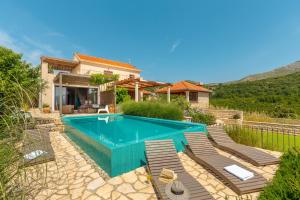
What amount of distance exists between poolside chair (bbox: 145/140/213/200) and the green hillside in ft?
71.4

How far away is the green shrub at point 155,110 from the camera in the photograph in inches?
519

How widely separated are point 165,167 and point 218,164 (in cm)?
167

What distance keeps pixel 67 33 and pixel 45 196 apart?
1050 inches

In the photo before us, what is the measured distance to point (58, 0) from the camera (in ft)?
52.9

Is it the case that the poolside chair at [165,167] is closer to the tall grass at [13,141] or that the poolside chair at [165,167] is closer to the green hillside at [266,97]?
the tall grass at [13,141]

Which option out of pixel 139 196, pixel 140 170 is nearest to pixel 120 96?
pixel 140 170

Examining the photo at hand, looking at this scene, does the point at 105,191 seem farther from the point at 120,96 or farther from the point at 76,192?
the point at 120,96

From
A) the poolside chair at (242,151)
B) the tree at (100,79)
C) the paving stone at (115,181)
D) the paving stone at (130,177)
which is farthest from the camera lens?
the tree at (100,79)

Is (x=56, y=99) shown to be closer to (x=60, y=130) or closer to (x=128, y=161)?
(x=60, y=130)

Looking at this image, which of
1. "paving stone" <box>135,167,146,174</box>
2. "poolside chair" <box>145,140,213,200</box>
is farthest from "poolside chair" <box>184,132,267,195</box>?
"paving stone" <box>135,167,146,174</box>

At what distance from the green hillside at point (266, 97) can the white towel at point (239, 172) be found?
20724 mm

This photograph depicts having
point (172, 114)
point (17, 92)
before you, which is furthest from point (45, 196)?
point (172, 114)

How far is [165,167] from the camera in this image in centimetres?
482

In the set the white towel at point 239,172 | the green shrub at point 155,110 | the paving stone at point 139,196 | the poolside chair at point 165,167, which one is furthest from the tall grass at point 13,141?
the green shrub at point 155,110
